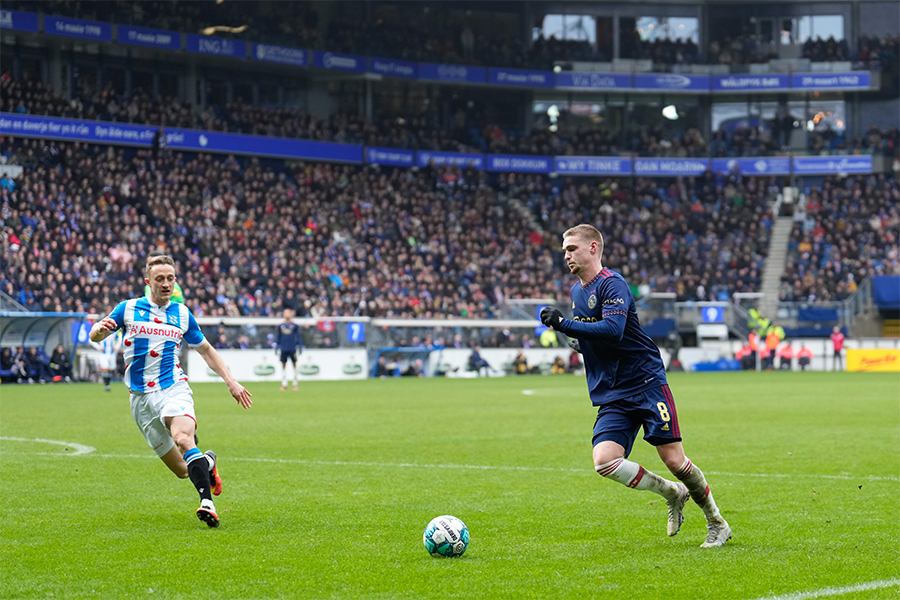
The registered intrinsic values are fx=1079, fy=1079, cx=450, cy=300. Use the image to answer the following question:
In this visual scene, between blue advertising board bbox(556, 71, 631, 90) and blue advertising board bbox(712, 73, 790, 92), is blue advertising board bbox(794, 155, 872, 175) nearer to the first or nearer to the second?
blue advertising board bbox(712, 73, 790, 92)

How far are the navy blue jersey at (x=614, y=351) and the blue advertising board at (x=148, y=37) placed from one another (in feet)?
141

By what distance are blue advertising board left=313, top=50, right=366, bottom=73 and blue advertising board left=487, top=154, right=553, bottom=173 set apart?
8470mm

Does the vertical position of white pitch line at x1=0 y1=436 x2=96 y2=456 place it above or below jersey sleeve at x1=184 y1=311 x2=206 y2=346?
below

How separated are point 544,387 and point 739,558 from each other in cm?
2485

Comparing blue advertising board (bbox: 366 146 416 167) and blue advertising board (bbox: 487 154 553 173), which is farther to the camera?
blue advertising board (bbox: 487 154 553 173)

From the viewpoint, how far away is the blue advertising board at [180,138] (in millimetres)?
42938

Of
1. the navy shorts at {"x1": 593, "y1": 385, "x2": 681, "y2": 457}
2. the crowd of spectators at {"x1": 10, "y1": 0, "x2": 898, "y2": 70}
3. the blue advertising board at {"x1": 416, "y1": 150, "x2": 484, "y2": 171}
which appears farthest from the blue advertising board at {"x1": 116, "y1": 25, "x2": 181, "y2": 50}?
the navy shorts at {"x1": 593, "y1": 385, "x2": 681, "y2": 457}

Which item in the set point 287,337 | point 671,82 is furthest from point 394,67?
point 287,337

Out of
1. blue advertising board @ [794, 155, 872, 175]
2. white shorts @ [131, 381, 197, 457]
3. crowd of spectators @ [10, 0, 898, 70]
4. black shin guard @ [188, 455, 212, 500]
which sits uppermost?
crowd of spectators @ [10, 0, 898, 70]

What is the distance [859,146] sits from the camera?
59.0m

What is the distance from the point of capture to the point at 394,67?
181 ft

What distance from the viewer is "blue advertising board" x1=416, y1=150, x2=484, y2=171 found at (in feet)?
182

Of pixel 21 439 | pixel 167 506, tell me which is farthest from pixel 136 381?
pixel 21 439

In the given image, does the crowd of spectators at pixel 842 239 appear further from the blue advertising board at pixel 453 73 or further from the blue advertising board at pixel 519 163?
the blue advertising board at pixel 453 73
